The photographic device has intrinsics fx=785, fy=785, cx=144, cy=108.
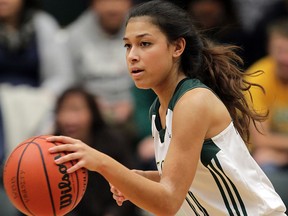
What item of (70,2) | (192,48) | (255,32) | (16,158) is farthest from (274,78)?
(16,158)

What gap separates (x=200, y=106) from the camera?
405 cm

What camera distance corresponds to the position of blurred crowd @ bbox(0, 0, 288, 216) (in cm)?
730

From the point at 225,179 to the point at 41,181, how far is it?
3.22 feet

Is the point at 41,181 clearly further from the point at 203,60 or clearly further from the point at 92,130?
the point at 92,130

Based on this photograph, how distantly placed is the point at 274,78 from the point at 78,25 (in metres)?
2.20

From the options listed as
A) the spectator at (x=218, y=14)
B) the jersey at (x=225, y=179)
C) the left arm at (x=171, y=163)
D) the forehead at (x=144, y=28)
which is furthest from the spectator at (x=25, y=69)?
the left arm at (x=171, y=163)

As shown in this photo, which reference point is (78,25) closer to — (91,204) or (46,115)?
(46,115)

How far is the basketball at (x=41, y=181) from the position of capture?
401 centimetres

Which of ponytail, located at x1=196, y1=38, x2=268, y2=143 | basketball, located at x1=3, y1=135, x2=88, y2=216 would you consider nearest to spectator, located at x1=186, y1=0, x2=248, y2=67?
ponytail, located at x1=196, y1=38, x2=268, y2=143

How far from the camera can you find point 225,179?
422 centimetres

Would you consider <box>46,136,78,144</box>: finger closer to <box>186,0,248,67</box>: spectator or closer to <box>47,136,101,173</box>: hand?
<box>47,136,101,173</box>: hand

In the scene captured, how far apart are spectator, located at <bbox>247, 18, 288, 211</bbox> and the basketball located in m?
3.62

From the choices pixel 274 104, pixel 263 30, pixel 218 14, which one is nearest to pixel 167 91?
pixel 274 104

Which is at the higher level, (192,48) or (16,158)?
(192,48)
